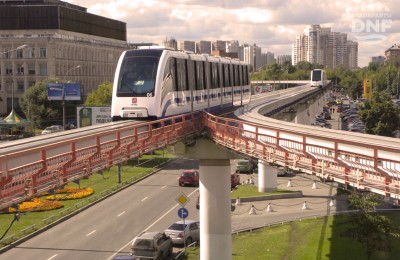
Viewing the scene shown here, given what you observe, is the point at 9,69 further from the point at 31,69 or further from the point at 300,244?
the point at 300,244

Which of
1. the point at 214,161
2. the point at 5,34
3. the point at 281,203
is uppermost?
the point at 5,34

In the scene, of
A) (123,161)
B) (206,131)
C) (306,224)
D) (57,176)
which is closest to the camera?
(57,176)

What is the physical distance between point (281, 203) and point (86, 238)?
13246 mm

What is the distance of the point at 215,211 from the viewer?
24.2 metres

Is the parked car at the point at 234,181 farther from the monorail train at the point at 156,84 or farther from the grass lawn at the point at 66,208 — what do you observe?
the monorail train at the point at 156,84

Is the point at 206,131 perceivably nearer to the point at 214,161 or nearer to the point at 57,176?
the point at 214,161

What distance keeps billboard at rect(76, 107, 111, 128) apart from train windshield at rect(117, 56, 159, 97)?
3104 centimetres

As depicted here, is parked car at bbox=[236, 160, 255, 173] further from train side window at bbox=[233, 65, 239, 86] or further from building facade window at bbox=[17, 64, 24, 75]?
building facade window at bbox=[17, 64, 24, 75]

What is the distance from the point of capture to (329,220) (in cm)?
3078

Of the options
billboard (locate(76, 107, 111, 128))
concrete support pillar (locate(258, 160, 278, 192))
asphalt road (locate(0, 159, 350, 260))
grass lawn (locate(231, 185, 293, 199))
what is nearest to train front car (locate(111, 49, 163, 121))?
asphalt road (locate(0, 159, 350, 260))

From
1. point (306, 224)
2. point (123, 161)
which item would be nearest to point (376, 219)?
point (306, 224)

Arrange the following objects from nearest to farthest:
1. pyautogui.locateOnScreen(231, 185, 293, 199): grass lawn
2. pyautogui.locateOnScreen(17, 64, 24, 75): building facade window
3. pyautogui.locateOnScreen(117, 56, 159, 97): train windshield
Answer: pyautogui.locateOnScreen(117, 56, 159, 97): train windshield, pyautogui.locateOnScreen(231, 185, 293, 199): grass lawn, pyautogui.locateOnScreen(17, 64, 24, 75): building facade window

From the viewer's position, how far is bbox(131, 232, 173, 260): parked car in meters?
23.0

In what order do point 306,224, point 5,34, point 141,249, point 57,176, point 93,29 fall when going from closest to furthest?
point 57,176 < point 141,249 < point 306,224 < point 5,34 < point 93,29
